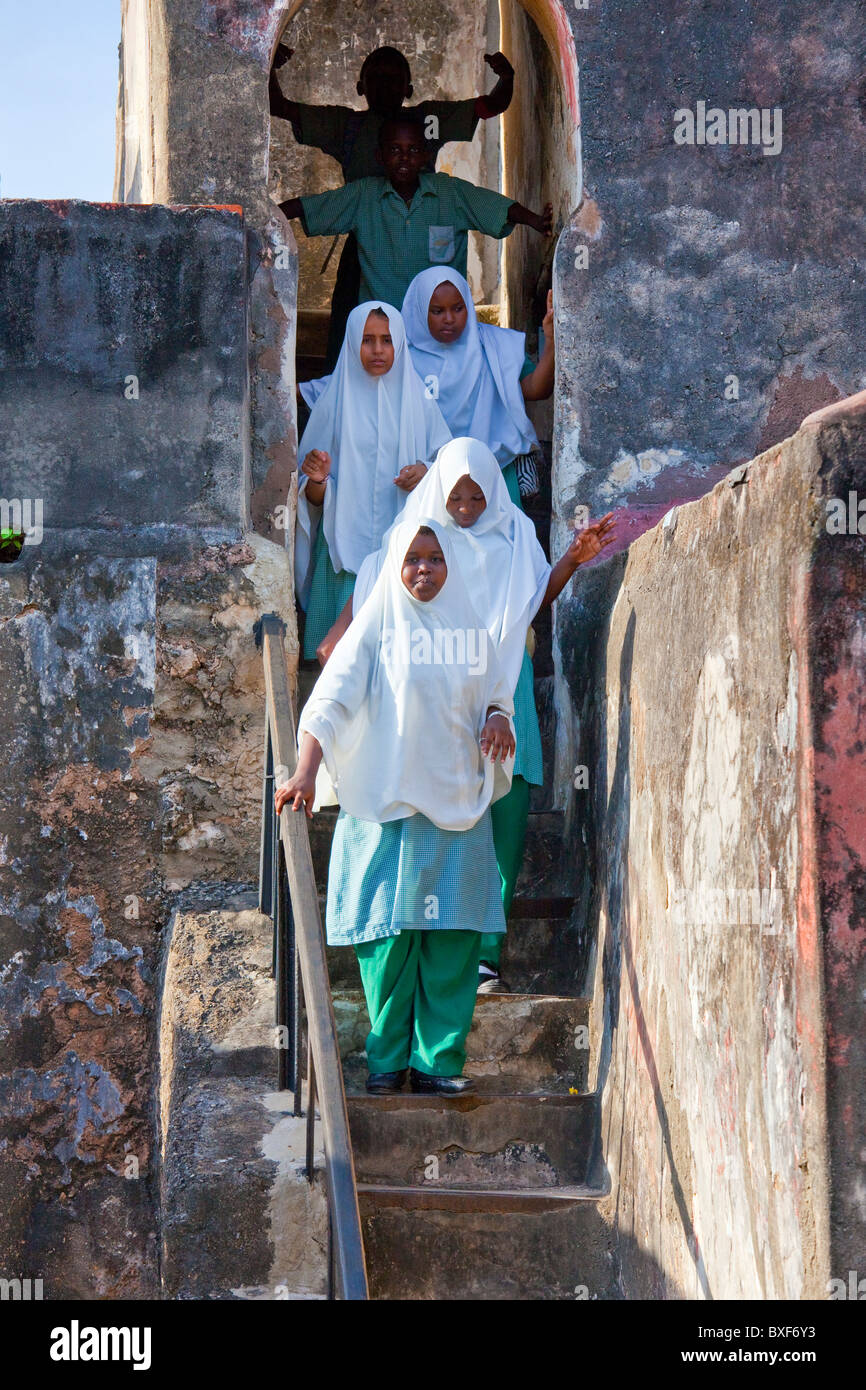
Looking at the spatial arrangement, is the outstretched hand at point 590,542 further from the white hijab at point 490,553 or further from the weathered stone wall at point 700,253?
the weathered stone wall at point 700,253

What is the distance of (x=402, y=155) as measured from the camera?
7.13 meters

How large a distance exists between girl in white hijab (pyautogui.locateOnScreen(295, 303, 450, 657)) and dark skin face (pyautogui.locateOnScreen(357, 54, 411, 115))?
1775 mm

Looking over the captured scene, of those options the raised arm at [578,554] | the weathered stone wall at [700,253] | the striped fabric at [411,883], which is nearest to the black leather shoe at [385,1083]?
the striped fabric at [411,883]

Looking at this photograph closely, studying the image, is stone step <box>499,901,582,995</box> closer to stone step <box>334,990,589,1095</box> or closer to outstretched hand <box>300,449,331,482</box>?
stone step <box>334,990,589,1095</box>

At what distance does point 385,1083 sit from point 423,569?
4.56ft

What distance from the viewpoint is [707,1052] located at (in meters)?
3.65

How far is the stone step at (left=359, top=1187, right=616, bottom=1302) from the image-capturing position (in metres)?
4.39

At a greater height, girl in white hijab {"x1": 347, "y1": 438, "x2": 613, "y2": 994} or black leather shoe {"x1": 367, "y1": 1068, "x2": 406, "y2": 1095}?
girl in white hijab {"x1": 347, "y1": 438, "x2": 613, "y2": 994}

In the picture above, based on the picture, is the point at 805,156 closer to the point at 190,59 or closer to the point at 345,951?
the point at 190,59

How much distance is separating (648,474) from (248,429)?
1.41 metres

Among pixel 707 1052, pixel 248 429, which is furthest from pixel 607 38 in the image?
pixel 707 1052

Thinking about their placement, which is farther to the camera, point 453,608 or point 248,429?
point 248,429
